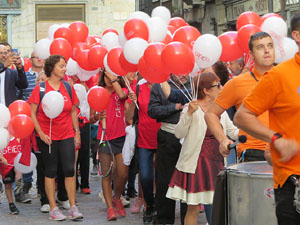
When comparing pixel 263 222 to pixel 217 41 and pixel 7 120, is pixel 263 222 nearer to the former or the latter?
pixel 217 41

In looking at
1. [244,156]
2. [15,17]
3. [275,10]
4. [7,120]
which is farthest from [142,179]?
[15,17]

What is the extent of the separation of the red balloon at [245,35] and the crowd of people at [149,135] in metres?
0.28

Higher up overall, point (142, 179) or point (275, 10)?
point (275, 10)

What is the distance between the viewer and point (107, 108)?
345 inches

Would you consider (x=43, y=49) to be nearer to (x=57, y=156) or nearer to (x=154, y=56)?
(x=57, y=156)

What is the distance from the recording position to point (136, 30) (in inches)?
320

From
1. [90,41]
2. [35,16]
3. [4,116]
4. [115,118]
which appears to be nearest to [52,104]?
[4,116]

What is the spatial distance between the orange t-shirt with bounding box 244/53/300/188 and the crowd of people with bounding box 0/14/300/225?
0.18m

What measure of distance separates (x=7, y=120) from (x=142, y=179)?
164 cm

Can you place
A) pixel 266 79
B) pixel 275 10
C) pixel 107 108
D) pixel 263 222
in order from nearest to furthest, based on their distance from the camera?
pixel 266 79 → pixel 263 222 → pixel 107 108 → pixel 275 10

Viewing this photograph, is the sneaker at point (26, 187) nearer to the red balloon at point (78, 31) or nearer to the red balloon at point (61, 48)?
the red balloon at point (61, 48)

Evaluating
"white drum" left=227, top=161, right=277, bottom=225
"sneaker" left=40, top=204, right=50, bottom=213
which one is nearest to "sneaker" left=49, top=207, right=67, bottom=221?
"sneaker" left=40, top=204, right=50, bottom=213

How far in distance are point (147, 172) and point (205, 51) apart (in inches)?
70.8

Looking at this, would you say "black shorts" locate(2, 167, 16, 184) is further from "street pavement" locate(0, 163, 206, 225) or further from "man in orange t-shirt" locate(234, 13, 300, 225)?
"man in orange t-shirt" locate(234, 13, 300, 225)
